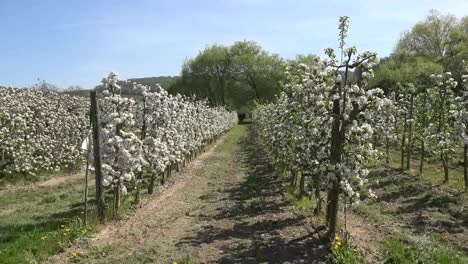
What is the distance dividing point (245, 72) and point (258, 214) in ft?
208

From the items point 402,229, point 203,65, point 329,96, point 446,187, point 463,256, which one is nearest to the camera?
point 463,256

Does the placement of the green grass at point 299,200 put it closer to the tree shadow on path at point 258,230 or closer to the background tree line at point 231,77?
the tree shadow on path at point 258,230

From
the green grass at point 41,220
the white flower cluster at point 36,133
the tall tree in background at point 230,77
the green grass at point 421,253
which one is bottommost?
the green grass at point 41,220

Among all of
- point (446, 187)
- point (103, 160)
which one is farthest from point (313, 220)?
point (446, 187)

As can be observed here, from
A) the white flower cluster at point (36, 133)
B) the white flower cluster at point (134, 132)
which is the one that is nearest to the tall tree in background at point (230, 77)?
the white flower cluster at point (36, 133)

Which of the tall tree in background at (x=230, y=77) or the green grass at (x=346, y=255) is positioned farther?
the tall tree in background at (x=230, y=77)

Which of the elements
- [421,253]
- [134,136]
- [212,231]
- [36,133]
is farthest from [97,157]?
[36,133]

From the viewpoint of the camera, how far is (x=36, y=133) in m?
19.3

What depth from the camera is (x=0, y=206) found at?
13281 millimetres

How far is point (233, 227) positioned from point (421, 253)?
408cm

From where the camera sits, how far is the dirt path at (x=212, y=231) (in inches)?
323

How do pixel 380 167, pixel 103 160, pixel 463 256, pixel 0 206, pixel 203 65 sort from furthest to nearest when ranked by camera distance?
pixel 203 65 < pixel 380 167 < pixel 0 206 < pixel 103 160 < pixel 463 256

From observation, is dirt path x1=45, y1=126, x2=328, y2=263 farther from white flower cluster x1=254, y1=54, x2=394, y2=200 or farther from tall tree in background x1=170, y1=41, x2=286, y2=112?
tall tree in background x1=170, y1=41, x2=286, y2=112

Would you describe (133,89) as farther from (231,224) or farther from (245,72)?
(245,72)
